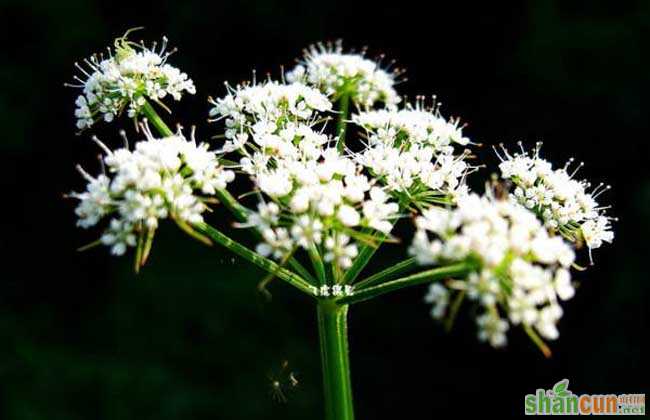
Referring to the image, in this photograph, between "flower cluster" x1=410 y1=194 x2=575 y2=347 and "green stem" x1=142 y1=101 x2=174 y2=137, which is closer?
"flower cluster" x1=410 y1=194 x2=575 y2=347

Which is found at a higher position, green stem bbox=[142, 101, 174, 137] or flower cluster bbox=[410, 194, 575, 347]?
green stem bbox=[142, 101, 174, 137]

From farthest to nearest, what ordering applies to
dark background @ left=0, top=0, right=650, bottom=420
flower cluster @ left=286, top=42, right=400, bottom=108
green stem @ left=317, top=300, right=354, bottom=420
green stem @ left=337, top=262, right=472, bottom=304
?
dark background @ left=0, top=0, right=650, bottom=420 → flower cluster @ left=286, top=42, right=400, bottom=108 → green stem @ left=317, top=300, right=354, bottom=420 → green stem @ left=337, top=262, right=472, bottom=304

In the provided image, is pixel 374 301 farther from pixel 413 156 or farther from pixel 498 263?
pixel 498 263

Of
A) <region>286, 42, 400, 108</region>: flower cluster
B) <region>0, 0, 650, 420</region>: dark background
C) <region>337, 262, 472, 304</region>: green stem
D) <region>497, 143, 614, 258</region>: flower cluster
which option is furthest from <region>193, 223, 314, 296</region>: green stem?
<region>0, 0, 650, 420</region>: dark background

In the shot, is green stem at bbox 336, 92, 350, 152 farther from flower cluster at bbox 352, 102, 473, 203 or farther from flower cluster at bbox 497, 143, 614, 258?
flower cluster at bbox 497, 143, 614, 258

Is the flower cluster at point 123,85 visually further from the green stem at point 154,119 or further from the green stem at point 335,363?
the green stem at point 335,363

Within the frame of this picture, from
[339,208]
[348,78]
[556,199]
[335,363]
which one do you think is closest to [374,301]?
[348,78]

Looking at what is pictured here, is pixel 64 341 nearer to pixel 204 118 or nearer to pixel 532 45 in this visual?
pixel 204 118
